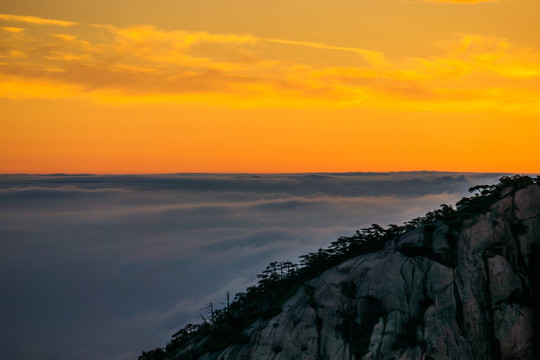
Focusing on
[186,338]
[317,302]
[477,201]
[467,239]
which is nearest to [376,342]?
[317,302]

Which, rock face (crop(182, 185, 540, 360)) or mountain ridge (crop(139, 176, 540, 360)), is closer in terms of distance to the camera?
rock face (crop(182, 185, 540, 360))

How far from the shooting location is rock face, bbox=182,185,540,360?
94.8 metres

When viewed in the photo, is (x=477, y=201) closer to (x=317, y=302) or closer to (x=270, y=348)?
(x=317, y=302)

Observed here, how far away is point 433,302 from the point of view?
98938 mm

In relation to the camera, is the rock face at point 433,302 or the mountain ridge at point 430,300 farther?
the mountain ridge at point 430,300

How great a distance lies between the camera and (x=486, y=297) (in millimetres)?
97500


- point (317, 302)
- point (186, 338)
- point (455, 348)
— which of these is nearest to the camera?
point (455, 348)

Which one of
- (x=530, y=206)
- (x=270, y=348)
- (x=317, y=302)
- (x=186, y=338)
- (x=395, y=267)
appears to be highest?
(x=530, y=206)

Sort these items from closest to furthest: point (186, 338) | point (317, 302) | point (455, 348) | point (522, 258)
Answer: point (455, 348) → point (522, 258) → point (317, 302) → point (186, 338)

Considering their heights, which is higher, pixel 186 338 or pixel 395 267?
pixel 395 267

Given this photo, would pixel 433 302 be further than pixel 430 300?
No

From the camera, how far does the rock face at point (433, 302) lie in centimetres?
9481

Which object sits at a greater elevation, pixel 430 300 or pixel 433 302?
pixel 430 300

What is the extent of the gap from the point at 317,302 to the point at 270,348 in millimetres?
12671
